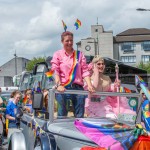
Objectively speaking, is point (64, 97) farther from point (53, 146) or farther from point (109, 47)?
point (109, 47)

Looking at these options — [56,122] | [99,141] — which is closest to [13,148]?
[56,122]

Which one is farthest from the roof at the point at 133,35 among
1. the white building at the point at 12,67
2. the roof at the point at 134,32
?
the white building at the point at 12,67

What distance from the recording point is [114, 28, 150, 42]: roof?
93.3m

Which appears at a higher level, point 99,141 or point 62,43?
point 62,43

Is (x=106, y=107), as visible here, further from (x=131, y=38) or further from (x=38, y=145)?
(x=131, y=38)

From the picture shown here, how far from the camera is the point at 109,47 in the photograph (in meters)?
91.2

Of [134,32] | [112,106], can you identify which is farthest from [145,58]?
[112,106]

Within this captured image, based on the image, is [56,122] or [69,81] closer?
[56,122]

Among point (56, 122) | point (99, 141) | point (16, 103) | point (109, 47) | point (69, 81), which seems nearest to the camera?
point (99, 141)

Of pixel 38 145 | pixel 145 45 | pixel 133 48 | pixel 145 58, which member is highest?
pixel 145 45

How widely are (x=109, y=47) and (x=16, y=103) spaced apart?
81.2 metres

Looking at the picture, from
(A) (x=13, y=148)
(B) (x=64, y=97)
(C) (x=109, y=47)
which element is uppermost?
(C) (x=109, y=47)

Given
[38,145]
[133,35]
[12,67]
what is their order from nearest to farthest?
1. [38,145]
2. [12,67]
3. [133,35]

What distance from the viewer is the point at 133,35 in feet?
317
